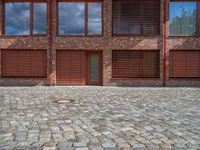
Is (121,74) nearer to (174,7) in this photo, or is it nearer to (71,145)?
(174,7)

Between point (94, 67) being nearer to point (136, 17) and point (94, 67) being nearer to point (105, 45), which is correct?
point (105, 45)

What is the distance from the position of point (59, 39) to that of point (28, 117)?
9.26m

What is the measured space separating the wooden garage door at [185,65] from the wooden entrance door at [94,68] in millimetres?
5065

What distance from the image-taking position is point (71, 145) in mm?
3873

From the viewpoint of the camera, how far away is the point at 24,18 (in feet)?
48.0

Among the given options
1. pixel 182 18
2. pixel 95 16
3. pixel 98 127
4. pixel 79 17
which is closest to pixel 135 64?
pixel 95 16

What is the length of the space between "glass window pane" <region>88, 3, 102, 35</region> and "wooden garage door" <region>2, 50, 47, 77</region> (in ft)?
13.0

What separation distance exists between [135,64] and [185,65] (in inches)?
139

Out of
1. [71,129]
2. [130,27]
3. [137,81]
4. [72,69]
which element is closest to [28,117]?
[71,129]

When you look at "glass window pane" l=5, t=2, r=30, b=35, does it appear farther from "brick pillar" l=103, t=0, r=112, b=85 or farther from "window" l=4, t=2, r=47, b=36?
"brick pillar" l=103, t=0, r=112, b=85

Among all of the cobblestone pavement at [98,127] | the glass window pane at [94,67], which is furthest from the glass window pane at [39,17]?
the cobblestone pavement at [98,127]

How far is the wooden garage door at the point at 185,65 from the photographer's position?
14250 millimetres

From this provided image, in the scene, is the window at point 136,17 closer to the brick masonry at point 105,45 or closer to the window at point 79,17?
the brick masonry at point 105,45

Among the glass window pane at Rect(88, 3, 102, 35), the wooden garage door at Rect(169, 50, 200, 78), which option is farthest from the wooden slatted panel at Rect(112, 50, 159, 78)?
the glass window pane at Rect(88, 3, 102, 35)
